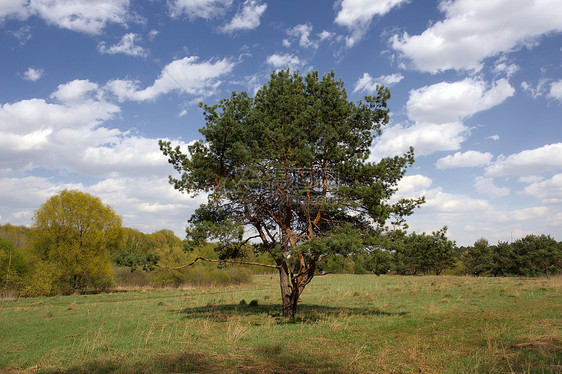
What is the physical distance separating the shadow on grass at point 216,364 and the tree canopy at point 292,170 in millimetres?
4255

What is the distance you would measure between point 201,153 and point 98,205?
28706 millimetres

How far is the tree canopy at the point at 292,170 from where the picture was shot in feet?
41.7

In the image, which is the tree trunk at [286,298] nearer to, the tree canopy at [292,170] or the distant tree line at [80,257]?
the tree canopy at [292,170]

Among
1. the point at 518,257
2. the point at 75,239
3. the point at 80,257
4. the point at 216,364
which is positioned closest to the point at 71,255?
the point at 80,257

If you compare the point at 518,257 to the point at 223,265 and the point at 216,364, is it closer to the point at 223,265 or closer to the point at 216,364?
the point at 223,265

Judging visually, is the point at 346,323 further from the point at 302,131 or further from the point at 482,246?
the point at 482,246

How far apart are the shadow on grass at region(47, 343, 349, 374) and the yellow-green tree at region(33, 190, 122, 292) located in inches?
1230

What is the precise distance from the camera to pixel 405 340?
951cm

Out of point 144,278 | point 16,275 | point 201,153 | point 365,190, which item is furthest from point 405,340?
point 144,278

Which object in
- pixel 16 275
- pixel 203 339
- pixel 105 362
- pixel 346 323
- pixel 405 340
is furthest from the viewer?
pixel 16 275

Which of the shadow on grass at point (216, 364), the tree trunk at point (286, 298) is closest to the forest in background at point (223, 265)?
the tree trunk at point (286, 298)

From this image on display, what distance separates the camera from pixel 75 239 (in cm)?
3566

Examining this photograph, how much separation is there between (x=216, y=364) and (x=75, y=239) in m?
34.9

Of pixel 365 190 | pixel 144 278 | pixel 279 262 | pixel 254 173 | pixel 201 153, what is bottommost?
pixel 144 278
